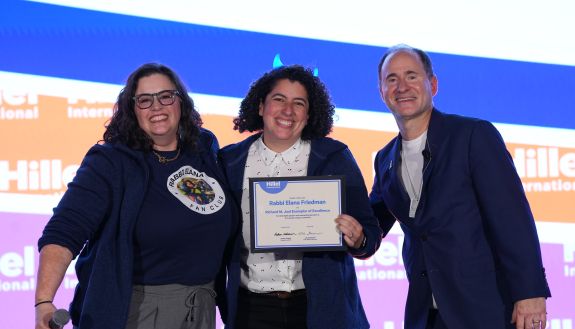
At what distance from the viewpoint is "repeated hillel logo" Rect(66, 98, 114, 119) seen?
172 inches

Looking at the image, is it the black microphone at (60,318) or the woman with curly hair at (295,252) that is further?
the woman with curly hair at (295,252)

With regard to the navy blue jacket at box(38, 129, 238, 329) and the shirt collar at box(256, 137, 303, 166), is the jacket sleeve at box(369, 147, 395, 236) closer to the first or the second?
the shirt collar at box(256, 137, 303, 166)

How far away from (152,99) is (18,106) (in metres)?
1.90

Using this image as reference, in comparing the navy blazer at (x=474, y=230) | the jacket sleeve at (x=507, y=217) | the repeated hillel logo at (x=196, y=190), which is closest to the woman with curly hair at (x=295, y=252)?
the repeated hillel logo at (x=196, y=190)

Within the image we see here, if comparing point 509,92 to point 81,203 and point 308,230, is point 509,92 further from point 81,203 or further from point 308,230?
point 81,203

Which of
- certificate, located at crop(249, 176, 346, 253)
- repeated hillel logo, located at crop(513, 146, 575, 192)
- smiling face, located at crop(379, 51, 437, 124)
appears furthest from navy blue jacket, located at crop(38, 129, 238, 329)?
repeated hillel logo, located at crop(513, 146, 575, 192)

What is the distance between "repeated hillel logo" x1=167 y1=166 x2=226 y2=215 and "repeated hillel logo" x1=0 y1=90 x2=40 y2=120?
1927 millimetres

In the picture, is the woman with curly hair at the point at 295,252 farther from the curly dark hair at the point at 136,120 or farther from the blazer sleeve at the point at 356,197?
the curly dark hair at the point at 136,120

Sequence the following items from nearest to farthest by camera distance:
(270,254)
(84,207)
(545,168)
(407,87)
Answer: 1. (84,207)
2. (270,254)
3. (407,87)
4. (545,168)

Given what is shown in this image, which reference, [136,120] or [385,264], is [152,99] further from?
[385,264]

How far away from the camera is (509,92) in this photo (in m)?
4.72

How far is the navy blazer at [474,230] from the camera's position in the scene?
8.64ft

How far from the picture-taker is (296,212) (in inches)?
107

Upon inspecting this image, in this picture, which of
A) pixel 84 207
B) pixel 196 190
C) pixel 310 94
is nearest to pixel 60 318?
pixel 84 207
